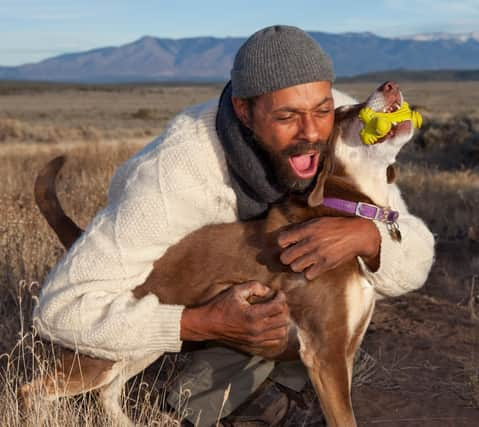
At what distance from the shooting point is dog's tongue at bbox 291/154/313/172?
3.62 metres

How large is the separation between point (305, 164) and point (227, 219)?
520mm

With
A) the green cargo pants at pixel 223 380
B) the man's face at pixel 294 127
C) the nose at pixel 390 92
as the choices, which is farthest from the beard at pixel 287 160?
the green cargo pants at pixel 223 380

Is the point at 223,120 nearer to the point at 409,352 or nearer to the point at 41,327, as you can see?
the point at 41,327

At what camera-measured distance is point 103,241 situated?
360cm

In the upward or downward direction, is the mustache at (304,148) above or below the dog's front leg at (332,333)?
above

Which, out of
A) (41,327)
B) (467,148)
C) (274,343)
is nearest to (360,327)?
(274,343)

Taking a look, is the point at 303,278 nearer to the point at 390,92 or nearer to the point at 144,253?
the point at 144,253

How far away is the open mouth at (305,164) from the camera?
3613mm

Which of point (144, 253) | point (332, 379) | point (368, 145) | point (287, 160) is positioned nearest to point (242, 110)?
point (287, 160)

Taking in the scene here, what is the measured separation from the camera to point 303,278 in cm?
358

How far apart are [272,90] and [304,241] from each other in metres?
0.74

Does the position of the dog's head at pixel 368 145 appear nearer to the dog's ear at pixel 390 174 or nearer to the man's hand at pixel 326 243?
the dog's ear at pixel 390 174

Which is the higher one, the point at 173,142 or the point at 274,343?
the point at 173,142

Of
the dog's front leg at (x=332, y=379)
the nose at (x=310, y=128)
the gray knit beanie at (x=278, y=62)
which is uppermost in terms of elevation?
the gray knit beanie at (x=278, y=62)
